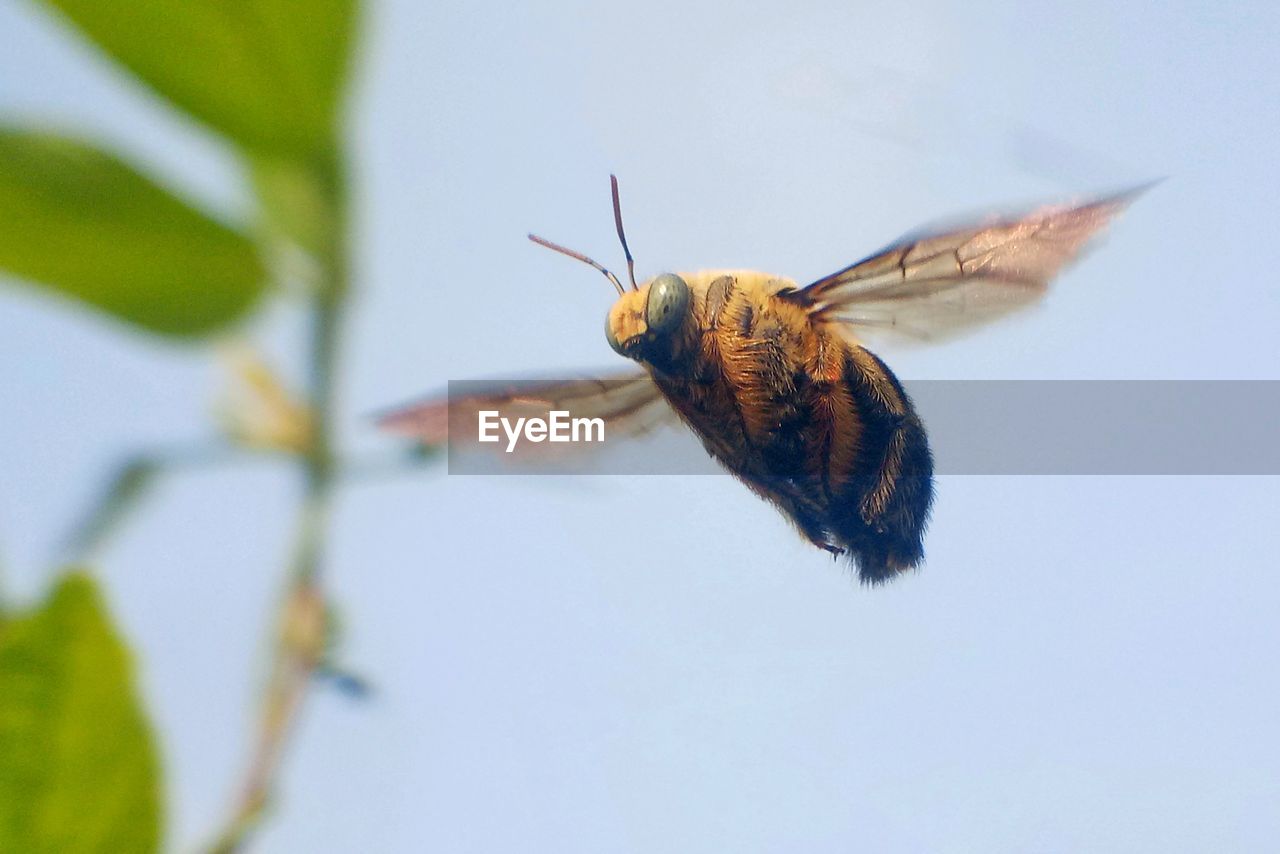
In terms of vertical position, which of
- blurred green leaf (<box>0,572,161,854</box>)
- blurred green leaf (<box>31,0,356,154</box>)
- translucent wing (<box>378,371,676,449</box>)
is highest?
blurred green leaf (<box>31,0,356,154</box>)

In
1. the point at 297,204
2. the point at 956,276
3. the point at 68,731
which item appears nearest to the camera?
the point at 68,731

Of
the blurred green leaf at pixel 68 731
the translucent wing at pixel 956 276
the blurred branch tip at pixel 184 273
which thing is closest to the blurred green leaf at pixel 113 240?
the blurred branch tip at pixel 184 273

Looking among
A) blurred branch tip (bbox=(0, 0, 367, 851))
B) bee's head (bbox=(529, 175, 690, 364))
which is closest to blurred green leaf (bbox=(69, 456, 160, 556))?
blurred branch tip (bbox=(0, 0, 367, 851))

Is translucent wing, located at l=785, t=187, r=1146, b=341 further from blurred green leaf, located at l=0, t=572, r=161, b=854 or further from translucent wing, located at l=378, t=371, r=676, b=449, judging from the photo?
blurred green leaf, located at l=0, t=572, r=161, b=854

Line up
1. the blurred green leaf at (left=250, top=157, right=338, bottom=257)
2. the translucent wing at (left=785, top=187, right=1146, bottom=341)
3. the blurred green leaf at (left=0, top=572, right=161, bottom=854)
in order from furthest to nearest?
the translucent wing at (left=785, top=187, right=1146, bottom=341) → the blurred green leaf at (left=250, top=157, right=338, bottom=257) → the blurred green leaf at (left=0, top=572, right=161, bottom=854)

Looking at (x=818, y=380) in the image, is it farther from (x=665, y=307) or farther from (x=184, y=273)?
(x=184, y=273)

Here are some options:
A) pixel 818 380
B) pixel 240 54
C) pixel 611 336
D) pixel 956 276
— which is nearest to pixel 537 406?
pixel 611 336

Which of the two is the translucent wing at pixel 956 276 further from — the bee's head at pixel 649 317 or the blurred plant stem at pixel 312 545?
the blurred plant stem at pixel 312 545

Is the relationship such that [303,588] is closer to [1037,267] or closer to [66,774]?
[66,774]
